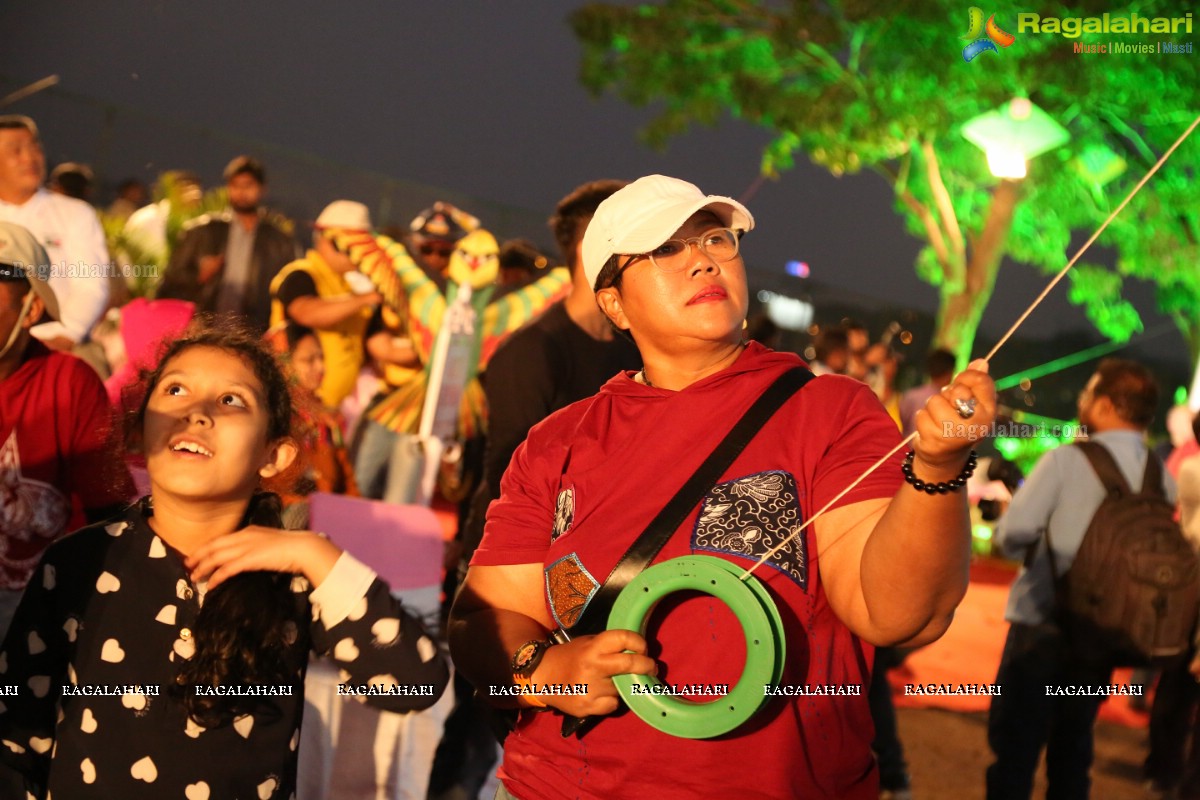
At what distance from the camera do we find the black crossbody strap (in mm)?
2119

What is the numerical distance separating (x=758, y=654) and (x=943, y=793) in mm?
4331

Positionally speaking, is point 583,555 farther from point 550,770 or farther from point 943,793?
point 943,793

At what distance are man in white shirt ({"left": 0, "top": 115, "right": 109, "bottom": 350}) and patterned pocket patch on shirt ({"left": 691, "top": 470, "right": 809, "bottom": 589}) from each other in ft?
11.4

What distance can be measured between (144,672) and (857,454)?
1.46 m

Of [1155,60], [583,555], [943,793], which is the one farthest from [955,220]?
[583,555]

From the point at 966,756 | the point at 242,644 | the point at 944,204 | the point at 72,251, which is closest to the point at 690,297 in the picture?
the point at 242,644

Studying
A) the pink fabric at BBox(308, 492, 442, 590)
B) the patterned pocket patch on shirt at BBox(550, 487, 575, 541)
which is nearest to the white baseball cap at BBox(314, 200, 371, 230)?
the pink fabric at BBox(308, 492, 442, 590)

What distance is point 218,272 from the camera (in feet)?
23.1

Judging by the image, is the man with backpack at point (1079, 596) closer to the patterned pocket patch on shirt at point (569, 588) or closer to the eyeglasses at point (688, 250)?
the eyeglasses at point (688, 250)

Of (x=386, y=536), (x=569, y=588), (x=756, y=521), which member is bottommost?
(x=386, y=536)

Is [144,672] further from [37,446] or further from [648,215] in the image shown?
[648,215]

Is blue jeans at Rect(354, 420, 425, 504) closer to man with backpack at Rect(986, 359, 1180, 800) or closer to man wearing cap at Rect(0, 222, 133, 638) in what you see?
man wearing cap at Rect(0, 222, 133, 638)

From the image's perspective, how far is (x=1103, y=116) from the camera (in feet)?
48.6

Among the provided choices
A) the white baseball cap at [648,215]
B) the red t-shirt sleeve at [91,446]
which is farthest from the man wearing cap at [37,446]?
the white baseball cap at [648,215]
